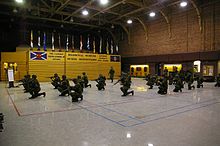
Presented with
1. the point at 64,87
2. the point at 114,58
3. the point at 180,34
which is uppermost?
the point at 180,34

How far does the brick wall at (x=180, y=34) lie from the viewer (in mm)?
15414

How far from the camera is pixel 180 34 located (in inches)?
707

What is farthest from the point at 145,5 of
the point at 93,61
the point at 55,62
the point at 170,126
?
the point at 170,126

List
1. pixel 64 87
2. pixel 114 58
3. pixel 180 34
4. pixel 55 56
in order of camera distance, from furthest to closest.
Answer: pixel 114 58 < pixel 55 56 < pixel 180 34 < pixel 64 87

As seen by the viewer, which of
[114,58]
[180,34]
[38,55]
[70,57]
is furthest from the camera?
[114,58]

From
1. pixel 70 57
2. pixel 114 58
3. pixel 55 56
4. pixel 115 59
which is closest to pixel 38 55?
pixel 55 56

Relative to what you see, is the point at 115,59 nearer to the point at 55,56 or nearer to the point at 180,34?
the point at 55,56

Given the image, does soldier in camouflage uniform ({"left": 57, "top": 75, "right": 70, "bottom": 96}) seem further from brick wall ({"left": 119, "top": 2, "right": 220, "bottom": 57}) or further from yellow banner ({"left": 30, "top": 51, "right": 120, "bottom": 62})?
brick wall ({"left": 119, "top": 2, "right": 220, "bottom": 57})

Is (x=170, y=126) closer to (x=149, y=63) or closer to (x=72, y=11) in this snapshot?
(x=149, y=63)

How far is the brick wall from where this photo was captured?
15.4 m

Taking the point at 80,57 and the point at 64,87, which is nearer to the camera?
the point at 64,87

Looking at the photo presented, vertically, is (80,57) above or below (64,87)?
above

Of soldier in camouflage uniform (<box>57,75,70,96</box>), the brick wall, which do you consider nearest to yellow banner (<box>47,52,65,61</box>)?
the brick wall

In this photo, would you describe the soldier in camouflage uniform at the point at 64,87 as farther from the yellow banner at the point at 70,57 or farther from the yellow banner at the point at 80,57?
the yellow banner at the point at 80,57
